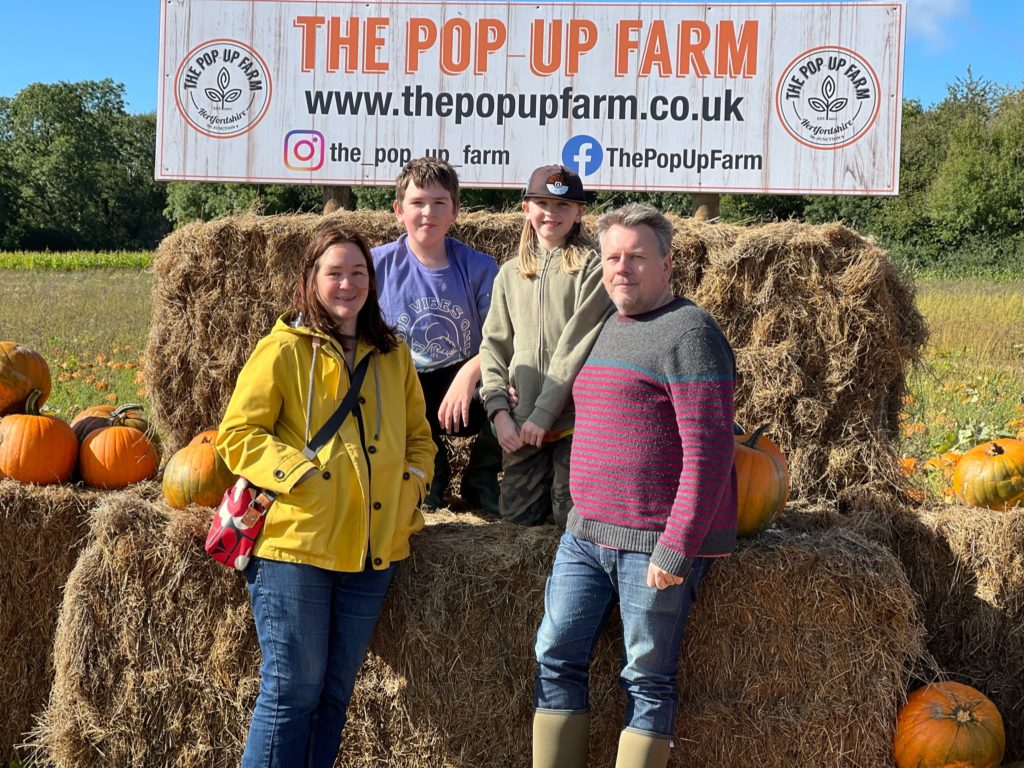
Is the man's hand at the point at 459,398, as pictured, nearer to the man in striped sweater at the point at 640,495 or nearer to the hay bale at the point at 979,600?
the man in striped sweater at the point at 640,495

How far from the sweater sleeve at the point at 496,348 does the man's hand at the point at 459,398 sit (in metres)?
0.09

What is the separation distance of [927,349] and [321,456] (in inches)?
146

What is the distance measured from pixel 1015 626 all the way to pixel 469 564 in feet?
7.45

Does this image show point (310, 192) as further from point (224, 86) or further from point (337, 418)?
point (337, 418)

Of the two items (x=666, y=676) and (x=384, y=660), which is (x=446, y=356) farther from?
(x=666, y=676)

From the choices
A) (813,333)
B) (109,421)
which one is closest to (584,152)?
(813,333)

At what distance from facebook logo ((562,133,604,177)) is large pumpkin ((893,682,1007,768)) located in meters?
3.20

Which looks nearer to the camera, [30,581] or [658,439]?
[658,439]

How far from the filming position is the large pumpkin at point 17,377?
4.31 meters

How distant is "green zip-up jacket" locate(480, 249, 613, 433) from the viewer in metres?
3.24

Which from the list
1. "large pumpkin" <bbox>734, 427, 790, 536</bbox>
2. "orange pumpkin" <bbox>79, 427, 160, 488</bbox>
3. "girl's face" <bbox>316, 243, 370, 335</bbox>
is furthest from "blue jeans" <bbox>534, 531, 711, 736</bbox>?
"orange pumpkin" <bbox>79, 427, 160, 488</bbox>

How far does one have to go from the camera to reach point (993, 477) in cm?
416

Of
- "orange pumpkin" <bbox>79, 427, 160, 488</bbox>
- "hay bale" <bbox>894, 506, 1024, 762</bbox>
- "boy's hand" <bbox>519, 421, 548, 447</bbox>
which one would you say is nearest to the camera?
"boy's hand" <bbox>519, 421, 548, 447</bbox>

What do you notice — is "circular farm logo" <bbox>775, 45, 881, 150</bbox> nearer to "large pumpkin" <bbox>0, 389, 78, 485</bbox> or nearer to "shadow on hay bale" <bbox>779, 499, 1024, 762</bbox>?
"shadow on hay bale" <bbox>779, 499, 1024, 762</bbox>
